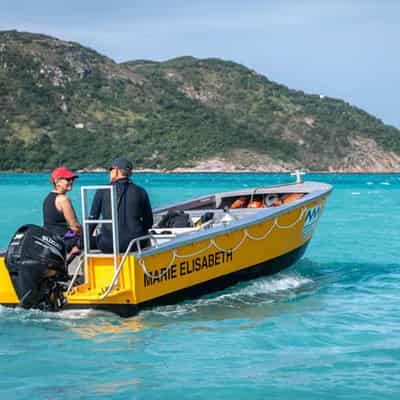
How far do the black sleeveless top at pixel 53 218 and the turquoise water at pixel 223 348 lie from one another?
92cm

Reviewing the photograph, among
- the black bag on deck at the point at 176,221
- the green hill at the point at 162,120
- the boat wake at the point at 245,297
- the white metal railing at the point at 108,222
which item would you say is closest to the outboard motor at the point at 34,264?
the white metal railing at the point at 108,222

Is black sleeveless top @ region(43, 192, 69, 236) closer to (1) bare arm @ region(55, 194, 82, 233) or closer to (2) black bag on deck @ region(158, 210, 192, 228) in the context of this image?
(1) bare arm @ region(55, 194, 82, 233)

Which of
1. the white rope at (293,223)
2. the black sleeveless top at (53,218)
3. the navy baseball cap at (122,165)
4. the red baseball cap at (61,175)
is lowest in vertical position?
the white rope at (293,223)

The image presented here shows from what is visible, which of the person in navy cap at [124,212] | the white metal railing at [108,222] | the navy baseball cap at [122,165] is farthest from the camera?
the navy baseball cap at [122,165]

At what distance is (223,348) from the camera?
7160 millimetres

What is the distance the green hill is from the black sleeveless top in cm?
11974

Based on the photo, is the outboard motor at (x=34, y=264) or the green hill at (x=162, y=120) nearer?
the outboard motor at (x=34, y=264)

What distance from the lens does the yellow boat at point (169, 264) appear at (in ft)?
25.3

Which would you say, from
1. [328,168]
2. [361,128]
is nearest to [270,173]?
[328,168]

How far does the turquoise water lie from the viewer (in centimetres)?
609

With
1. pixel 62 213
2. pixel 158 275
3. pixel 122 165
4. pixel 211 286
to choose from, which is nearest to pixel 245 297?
pixel 211 286

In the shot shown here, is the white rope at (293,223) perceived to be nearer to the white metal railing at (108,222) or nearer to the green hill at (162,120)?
the white metal railing at (108,222)

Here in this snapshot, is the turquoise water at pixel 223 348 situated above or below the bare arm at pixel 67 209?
below

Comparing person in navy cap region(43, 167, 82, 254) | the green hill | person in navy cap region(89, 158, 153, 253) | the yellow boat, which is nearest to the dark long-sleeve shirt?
person in navy cap region(89, 158, 153, 253)
